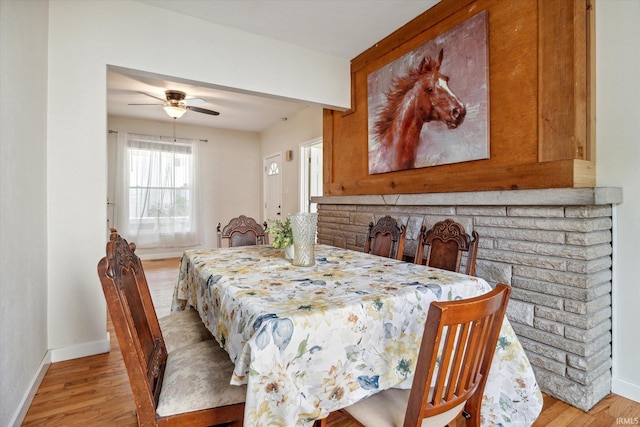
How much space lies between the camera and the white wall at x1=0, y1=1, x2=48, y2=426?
142 centimetres

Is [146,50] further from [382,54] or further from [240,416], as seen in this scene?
[240,416]

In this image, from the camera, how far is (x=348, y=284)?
1.27m

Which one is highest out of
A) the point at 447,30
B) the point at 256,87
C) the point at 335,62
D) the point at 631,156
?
the point at 335,62

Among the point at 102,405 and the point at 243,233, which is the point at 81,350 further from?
the point at 243,233

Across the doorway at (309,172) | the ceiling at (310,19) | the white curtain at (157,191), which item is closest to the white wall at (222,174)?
the white curtain at (157,191)

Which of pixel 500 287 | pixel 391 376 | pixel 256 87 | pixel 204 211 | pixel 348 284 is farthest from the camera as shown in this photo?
pixel 204 211

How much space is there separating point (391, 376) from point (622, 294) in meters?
1.64

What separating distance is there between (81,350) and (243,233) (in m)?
1.41

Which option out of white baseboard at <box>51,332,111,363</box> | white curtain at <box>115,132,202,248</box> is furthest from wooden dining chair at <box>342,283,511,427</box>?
white curtain at <box>115,132,202,248</box>

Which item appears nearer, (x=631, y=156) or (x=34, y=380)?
(x=631, y=156)

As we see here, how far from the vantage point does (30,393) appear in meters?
1.71

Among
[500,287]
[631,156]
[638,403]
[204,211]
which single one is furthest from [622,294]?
[204,211]

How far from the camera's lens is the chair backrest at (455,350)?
0.73 metres

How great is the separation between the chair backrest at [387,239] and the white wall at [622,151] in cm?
117
